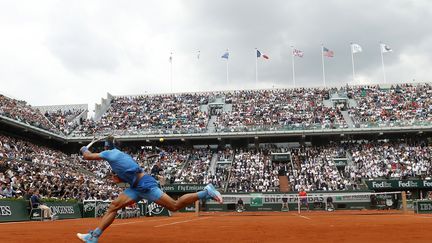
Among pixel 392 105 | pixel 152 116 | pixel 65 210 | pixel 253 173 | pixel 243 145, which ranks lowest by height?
pixel 65 210

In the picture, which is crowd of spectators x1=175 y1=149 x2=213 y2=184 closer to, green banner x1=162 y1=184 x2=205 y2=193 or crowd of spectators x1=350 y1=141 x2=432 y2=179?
green banner x1=162 y1=184 x2=205 y2=193

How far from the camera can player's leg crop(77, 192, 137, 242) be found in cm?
813

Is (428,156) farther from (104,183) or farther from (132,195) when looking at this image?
(132,195)

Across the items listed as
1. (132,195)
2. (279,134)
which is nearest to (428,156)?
(279,134)

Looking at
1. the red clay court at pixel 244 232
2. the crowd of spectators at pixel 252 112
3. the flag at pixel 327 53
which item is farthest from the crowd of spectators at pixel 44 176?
the flag at pixel 327 53

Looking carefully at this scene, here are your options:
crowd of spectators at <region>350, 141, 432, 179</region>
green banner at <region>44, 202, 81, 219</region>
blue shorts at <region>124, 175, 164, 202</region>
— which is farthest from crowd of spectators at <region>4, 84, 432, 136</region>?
blue shorts at <region>124, 175, 164, 202</region>

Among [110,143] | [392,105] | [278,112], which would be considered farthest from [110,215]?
[392,105]

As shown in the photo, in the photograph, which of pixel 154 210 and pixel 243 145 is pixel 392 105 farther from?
pixel 154 210

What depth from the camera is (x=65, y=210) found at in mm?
27234

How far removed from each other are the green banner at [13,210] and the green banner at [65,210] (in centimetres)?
187

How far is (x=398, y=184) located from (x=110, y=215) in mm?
39252

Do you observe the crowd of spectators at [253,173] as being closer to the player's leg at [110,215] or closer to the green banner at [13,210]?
the green banner at [13,210]

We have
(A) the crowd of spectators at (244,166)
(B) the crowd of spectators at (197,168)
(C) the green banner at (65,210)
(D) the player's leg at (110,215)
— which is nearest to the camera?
(D) the player's leg at (110,215)

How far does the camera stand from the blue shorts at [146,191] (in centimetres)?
841
